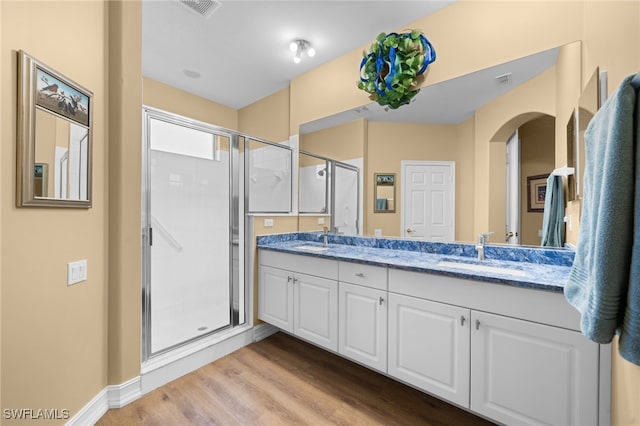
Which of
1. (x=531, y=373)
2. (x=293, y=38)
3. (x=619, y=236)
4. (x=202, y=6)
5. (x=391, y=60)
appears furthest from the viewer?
(x=293, y=38)

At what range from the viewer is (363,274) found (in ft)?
6.00

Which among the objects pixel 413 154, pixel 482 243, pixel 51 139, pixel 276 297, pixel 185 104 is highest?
pixel 185 104

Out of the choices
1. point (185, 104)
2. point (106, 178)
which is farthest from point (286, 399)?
point (185, 104)

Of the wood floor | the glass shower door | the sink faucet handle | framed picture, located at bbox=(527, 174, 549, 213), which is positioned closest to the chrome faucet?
the sink faucet handle

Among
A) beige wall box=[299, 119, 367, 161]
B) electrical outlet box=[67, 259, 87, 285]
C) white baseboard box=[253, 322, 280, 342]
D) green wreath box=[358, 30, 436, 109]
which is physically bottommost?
white baseboard box=[253, 322, 280, 342]

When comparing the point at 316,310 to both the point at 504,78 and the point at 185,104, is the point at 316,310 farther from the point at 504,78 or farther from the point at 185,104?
the point at 185,104

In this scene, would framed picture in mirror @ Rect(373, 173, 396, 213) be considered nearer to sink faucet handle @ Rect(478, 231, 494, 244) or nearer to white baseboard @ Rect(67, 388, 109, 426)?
Answer: sink faucet handle @ Rect(478, 231, 494, 244)

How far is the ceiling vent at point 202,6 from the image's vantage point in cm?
206

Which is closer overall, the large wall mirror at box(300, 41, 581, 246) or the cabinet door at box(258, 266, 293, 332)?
the large wall mirror at box(300, 41, 581, 246)

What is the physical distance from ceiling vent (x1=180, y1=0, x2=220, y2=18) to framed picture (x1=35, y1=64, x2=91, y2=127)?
1119 mm

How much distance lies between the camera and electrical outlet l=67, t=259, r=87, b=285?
55.8 inches

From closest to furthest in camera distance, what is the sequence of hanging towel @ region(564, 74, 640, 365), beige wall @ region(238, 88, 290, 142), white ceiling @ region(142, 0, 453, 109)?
hanging towel @ region(564, 74, 640, 365), white ceiling @ region(142, 0, 453, 109), beige wall @ region(238, 88, 290, 142)

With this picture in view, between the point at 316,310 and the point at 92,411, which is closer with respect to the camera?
the point at 92,411

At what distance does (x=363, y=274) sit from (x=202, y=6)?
7.56 ft
